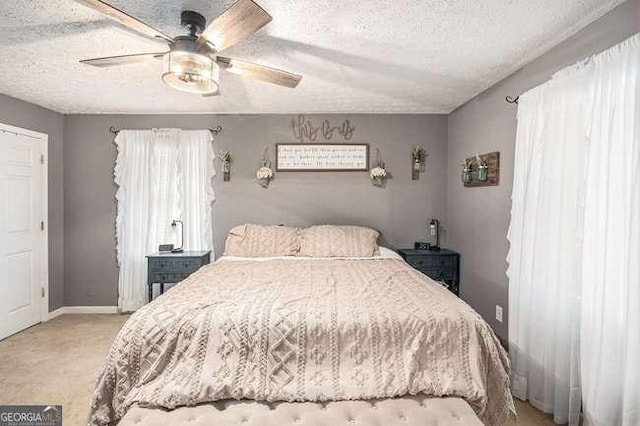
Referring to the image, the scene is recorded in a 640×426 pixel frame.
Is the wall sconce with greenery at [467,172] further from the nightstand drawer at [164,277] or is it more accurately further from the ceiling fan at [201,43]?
the nightstand drawer at [164,277]

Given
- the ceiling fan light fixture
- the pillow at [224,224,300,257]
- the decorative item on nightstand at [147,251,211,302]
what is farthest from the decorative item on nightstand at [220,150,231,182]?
the ceiling fan light fixture

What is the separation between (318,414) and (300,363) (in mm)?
240

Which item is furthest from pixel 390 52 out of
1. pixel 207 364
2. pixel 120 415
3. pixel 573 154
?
pixel 120 415

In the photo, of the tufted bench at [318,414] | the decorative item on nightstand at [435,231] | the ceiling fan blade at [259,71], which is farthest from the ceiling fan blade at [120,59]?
the decorative item on nightstand at [435,231]

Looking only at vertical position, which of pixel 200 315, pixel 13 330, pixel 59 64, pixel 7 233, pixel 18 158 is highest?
pixel 59 64

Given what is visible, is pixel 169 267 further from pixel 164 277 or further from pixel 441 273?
A: pixel 441 273

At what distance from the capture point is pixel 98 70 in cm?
262

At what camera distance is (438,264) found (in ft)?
11.5

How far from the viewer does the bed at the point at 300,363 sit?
146cm

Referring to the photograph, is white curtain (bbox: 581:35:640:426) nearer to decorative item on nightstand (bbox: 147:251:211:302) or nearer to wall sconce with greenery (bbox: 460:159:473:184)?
wall sconce with greenery (bbox: 460:159:473:184)

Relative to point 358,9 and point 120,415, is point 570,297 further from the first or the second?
point 120,415

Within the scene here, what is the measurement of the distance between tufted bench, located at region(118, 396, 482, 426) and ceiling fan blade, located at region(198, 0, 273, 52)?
1705mm

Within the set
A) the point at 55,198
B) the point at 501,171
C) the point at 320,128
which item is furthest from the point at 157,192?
the point at 501,171

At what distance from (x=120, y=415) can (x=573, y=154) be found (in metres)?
2.72
